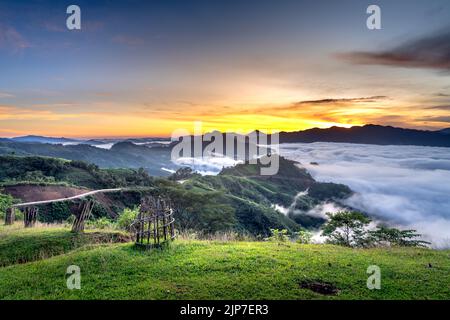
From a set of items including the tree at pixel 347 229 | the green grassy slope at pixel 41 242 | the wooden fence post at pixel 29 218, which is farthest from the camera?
the wooden fence post at pixel 29 218

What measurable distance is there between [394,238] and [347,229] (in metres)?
2.47

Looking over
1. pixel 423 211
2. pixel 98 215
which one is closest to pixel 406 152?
pixel 423 211

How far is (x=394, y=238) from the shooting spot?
57.4ft

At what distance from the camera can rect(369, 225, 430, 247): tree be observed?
16.8 metres

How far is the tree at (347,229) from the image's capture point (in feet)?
57.9

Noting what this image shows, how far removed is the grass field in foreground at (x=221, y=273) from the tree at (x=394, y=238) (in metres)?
3.37

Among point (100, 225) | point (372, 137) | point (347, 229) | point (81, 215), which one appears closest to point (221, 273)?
point (81, 215)

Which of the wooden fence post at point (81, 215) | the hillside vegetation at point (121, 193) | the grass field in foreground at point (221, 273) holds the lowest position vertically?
the hillside vegetation at point (121, 193)

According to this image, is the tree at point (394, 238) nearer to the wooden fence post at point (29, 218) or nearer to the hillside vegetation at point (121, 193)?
the hillside vegetation at point (121, 193)

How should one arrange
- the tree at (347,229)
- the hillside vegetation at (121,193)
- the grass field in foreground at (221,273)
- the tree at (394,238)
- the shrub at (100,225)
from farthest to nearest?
the hillside vegetation at (121,193) < the shrub at (100,225) < the tree at (347,229) < the tree at (394,238) < the grass field in foreground at (221,273)

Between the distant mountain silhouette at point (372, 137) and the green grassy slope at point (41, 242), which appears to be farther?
the distant mountain silhouette at point (372, 137)

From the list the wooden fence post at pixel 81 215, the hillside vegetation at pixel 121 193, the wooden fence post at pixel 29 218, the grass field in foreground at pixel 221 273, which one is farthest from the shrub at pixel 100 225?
the hillside vegetation at pixel 121 193

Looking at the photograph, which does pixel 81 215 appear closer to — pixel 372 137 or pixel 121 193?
pixel 121 193
